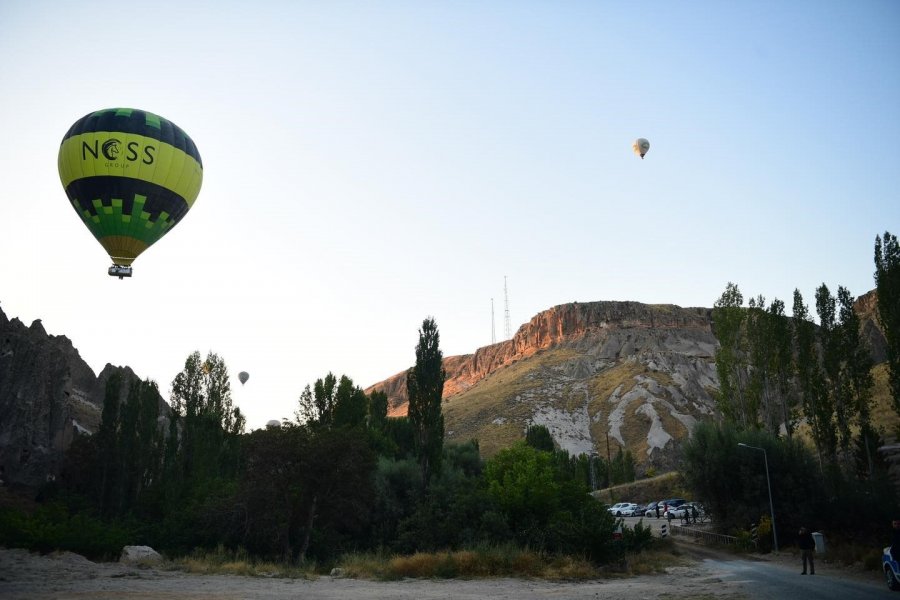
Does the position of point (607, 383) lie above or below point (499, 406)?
above

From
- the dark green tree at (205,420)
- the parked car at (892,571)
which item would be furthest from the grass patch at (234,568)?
the dark green tree at (205,420)

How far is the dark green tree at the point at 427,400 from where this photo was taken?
3116 cm

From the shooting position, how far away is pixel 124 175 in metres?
23.4

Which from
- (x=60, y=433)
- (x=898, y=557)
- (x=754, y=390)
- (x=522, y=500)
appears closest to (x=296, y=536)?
(x=522, y=500)

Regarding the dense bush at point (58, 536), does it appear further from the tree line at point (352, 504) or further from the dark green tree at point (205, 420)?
the dark green tree at point (205, 420)

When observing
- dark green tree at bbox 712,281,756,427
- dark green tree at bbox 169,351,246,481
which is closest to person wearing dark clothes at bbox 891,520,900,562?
dark green tree at bbox 712,281,756,427

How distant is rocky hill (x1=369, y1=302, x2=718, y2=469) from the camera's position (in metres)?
109

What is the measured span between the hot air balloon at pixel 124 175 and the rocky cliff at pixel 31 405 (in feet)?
85.4

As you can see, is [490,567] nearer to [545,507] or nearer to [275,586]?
[275,586]

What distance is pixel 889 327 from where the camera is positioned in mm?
34188

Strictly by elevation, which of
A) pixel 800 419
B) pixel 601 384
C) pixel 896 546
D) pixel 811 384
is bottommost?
pixel 896 546

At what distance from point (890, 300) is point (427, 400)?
26.5 meters

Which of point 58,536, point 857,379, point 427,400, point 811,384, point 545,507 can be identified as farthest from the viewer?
point 811,384

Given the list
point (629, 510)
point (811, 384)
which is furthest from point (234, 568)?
point (629, 510)
